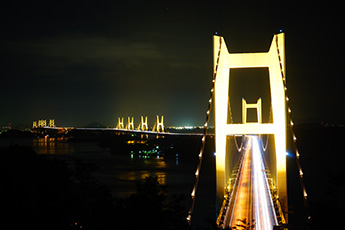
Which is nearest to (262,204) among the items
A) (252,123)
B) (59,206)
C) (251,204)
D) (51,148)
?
(251,204)

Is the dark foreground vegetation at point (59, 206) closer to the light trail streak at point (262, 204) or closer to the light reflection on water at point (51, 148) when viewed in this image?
the light trail streak at point (262, 204)

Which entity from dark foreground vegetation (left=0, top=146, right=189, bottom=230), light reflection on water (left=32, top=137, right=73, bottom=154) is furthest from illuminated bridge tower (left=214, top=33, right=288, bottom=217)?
light reflection on water (left=32, top=137, right=73, bottom=154)

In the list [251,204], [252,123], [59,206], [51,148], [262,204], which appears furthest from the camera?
[51,148]

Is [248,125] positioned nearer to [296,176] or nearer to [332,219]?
[332,219]

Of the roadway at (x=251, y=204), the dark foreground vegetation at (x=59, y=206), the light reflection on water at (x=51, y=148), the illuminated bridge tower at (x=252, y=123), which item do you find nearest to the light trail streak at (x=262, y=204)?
the roadway at (x=251, y=204)

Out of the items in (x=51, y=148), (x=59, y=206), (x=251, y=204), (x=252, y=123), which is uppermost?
(x=252, y=123)

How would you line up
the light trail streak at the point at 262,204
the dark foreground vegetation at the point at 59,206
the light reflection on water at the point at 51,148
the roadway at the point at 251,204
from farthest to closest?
1. the light reflection on water at the point at 51,148
2. the light trail streak at the point at 262,204
3. the roadway at the point at 251,204
4. the dark foreground vegetation at the point at 59,206

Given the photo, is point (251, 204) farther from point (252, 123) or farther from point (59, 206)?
point (59, 206)
